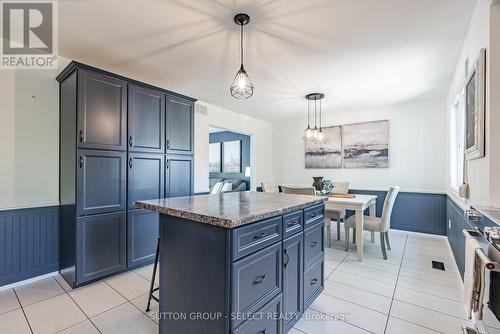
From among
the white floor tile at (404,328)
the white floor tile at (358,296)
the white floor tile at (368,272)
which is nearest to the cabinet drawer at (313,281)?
the white floor tile at (358,296)

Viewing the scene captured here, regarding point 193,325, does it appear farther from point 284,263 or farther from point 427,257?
point 427,257

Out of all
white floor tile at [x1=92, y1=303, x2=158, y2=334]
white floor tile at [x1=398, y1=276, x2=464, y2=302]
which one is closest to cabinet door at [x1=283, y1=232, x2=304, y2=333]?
white floor tile at [x1=92, y1=303, x2=158, y2=334]

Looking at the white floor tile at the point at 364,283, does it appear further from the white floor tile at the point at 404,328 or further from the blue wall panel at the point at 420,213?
the blue wall panel at the point at 420,213

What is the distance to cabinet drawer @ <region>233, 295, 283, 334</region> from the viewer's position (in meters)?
1.29

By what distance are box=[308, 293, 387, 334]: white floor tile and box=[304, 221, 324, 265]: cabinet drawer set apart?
488 mm

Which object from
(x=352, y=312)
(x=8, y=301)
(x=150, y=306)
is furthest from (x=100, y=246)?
(x=352, y=312)

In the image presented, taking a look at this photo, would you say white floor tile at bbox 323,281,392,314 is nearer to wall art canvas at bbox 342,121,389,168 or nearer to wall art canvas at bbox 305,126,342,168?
wall art canvas at bbox 342,121,389,168

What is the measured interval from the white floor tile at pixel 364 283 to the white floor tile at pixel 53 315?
8.09 feet

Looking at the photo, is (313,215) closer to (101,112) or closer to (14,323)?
(101,112)

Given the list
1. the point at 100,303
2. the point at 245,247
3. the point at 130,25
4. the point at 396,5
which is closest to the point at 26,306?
the point at 100,303

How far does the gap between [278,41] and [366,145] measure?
3435 mm

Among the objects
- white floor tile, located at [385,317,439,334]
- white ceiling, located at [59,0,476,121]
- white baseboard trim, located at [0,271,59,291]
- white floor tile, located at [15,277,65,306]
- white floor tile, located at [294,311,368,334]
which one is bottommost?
white floor tile, located at [294,311,368,334]

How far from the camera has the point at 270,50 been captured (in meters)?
2.52

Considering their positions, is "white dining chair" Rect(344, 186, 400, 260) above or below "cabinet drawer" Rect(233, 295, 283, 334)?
above
